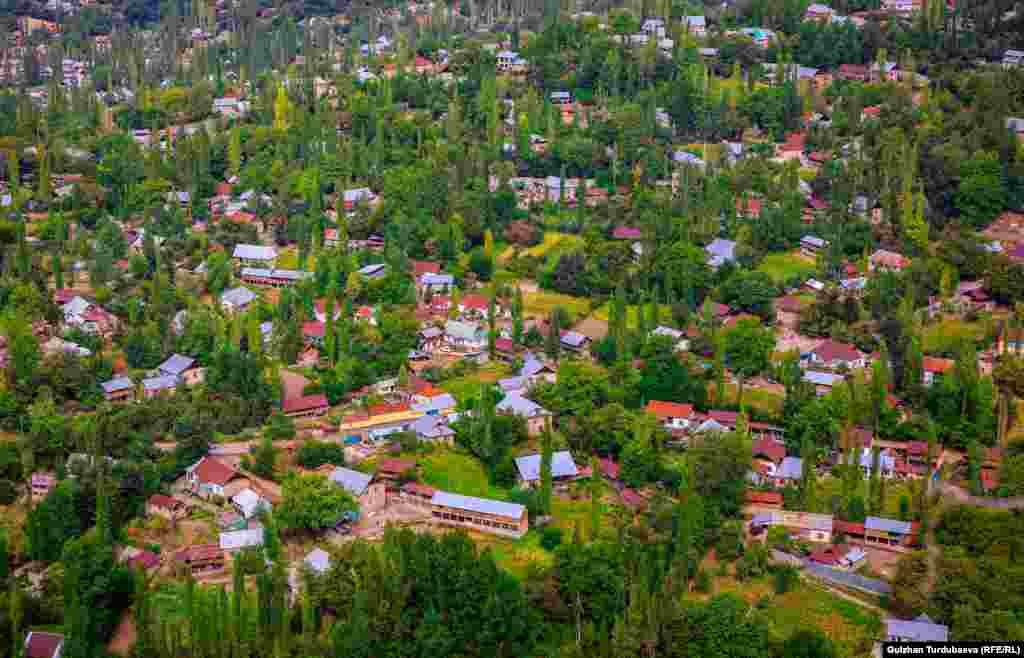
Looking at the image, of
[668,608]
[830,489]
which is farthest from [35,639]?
[830,489]

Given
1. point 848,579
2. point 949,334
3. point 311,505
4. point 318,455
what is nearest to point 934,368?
point 949,334

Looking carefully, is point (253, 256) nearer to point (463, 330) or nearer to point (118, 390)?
point (463, 330)

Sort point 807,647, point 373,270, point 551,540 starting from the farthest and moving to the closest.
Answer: point 373,270
point 551,540
point 807,647

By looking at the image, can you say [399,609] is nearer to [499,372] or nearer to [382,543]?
[382,543]

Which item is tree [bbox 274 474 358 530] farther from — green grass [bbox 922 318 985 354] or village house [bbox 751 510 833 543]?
green grass [bbox 922 318 985 354]

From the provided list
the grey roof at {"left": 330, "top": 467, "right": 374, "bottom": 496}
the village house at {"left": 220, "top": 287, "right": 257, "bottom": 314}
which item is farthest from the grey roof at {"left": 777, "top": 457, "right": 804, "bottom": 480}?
the village house at {"left": 220, "top": 287, "right": 257, "bottom": 314}

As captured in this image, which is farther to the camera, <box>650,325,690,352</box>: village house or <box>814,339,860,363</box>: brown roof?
<box>814,339,860,363</box>: brown roof
